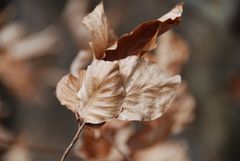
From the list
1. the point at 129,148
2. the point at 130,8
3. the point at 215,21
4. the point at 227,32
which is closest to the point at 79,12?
the point at 215,21

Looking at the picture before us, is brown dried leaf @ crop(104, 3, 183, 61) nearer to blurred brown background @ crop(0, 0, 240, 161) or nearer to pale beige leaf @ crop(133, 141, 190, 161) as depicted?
pale beige leaf @ crop(133, 141, 190, 161)

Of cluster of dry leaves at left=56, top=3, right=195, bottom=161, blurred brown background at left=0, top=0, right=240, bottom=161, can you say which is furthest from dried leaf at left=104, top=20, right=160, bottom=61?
blurred brown background at left=0, top=0, right=240, bottom=161

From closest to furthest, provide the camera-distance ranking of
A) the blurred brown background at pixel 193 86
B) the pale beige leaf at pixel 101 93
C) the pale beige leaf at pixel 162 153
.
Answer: the pale beige leaf at pixel 101 93 < the pale beige leaf at pixel 162 153 < the blurred brown background at pixel 193 86

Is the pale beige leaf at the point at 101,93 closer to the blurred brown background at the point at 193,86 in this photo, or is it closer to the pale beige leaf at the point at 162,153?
the pale beige leaf at the point at 162,153

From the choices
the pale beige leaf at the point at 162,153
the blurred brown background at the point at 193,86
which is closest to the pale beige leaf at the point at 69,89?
the pale beige leaf at the point at 162,153

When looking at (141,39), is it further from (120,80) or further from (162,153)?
(162,153)

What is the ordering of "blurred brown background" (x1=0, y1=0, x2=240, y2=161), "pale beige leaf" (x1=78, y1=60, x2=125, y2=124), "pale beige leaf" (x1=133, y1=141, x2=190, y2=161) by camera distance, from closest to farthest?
"pale beige leaf" (x1=78, y1=60, x2=125, y2=124) → "pale beige leaf" (x1=133, y1=141, x2=190, y2=161) → "blurred brown background" (x1=0, y1=0, x2=240, y2=161)

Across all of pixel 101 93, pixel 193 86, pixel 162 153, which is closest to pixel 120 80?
pixel 101 93
